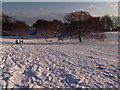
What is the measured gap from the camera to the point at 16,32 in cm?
6994

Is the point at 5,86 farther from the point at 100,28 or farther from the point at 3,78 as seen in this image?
the point at 100,28

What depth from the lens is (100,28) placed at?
30.3 m

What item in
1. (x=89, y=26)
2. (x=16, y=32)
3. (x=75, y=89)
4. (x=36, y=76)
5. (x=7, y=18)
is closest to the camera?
(x=75, y=89)

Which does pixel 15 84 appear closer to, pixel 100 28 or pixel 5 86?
pixel 5 86

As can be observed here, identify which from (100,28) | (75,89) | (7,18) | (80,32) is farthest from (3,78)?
(7,18)

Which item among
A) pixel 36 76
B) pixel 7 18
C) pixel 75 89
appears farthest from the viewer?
pixel 7 18

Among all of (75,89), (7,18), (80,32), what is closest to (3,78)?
(75,89)

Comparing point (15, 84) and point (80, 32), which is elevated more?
point (80, 32)

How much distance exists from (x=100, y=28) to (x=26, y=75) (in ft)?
86.2

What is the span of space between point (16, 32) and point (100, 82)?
6848 centimetres

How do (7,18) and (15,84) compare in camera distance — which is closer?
(15,84)

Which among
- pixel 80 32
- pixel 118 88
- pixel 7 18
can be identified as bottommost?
pixel 118 88

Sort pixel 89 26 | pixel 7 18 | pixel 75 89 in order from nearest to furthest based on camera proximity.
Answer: pixel 75 89
pixel 89 26
pixel 7 18

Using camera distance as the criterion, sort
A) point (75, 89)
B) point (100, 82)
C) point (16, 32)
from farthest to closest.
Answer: point (16, 32) → point (100, 82) → point (75, 89)
